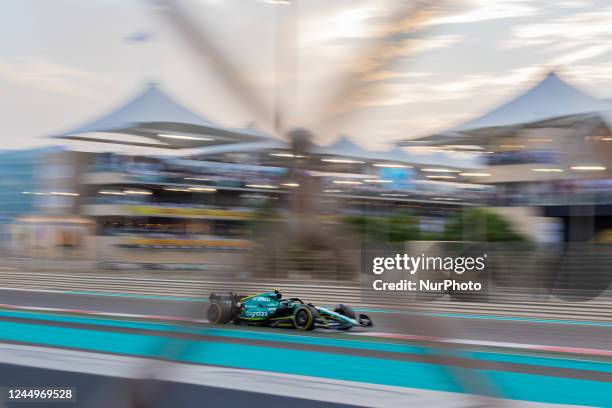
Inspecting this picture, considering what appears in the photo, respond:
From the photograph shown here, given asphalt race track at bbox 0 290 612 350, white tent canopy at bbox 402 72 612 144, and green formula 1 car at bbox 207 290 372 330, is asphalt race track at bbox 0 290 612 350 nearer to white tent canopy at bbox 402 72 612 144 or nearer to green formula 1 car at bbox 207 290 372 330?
green formula 1 car at bbox 207 290 372 330

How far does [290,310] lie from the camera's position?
9070 millimetres

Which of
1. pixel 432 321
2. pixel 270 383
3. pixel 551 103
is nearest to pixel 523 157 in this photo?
pixel 551 103

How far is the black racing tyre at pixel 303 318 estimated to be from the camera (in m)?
8.87

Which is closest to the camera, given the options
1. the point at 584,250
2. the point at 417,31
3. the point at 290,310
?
the point at 417,31

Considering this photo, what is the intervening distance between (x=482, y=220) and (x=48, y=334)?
813 centimetres

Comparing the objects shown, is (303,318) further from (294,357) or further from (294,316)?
(294,357)

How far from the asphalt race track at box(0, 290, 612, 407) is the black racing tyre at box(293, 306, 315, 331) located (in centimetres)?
13

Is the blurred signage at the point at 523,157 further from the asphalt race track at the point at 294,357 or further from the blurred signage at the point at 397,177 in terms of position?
the blurred signage at the point at 397,177

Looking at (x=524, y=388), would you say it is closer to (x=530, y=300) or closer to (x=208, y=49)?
(x=208, y=49)

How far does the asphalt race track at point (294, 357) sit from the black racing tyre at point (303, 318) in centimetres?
13

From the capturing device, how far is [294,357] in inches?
267

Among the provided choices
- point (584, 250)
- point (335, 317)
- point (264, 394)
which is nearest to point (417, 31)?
point (264, 394)

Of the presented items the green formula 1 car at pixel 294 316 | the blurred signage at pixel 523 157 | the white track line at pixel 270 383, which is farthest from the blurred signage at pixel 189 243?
the blurred signage at pixel 523 157

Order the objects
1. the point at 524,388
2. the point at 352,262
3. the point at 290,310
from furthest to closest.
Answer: the point at 290,310 < the point at 524,388 < the point at 352,262
